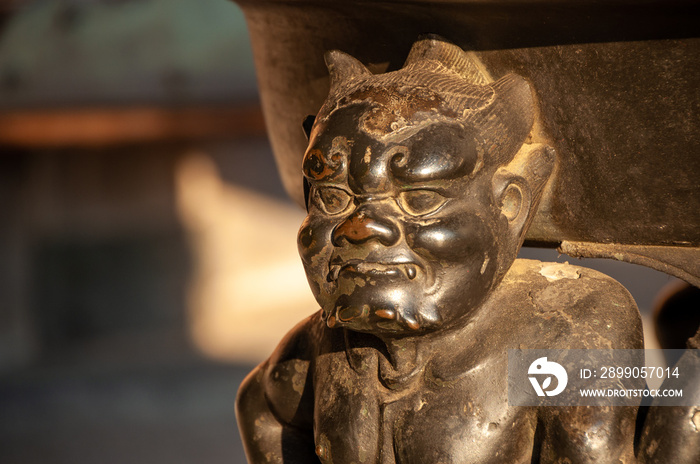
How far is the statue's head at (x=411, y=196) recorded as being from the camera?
0.75 meters

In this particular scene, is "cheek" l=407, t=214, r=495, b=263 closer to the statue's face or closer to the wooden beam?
the statue's face

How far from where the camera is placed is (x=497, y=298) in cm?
85

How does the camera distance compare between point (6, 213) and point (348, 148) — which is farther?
point (6, 213)

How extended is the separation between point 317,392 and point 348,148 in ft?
0.96

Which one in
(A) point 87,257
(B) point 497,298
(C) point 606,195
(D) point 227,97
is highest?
(C) point 606,195

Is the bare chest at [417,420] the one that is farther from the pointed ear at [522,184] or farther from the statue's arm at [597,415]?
the pointed ear at [522,184]

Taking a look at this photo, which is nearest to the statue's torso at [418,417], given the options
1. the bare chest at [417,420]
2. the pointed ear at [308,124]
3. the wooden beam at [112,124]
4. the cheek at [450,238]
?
the bare chest at [417,420]

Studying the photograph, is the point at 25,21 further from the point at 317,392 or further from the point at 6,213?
the point at 317,392

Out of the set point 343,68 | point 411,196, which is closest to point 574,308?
point 411,196

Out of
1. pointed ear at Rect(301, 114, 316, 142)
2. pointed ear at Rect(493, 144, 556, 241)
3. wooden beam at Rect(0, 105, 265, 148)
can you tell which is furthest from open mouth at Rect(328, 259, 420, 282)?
wooden beam at Rect(0, 105, 265, 148)

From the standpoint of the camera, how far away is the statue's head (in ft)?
2.46

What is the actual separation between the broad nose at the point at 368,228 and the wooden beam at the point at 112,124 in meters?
2.03

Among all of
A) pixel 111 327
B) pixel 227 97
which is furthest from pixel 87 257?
pixel 227 97

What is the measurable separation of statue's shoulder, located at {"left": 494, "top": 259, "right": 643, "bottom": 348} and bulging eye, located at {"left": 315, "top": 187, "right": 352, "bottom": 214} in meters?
0.20
